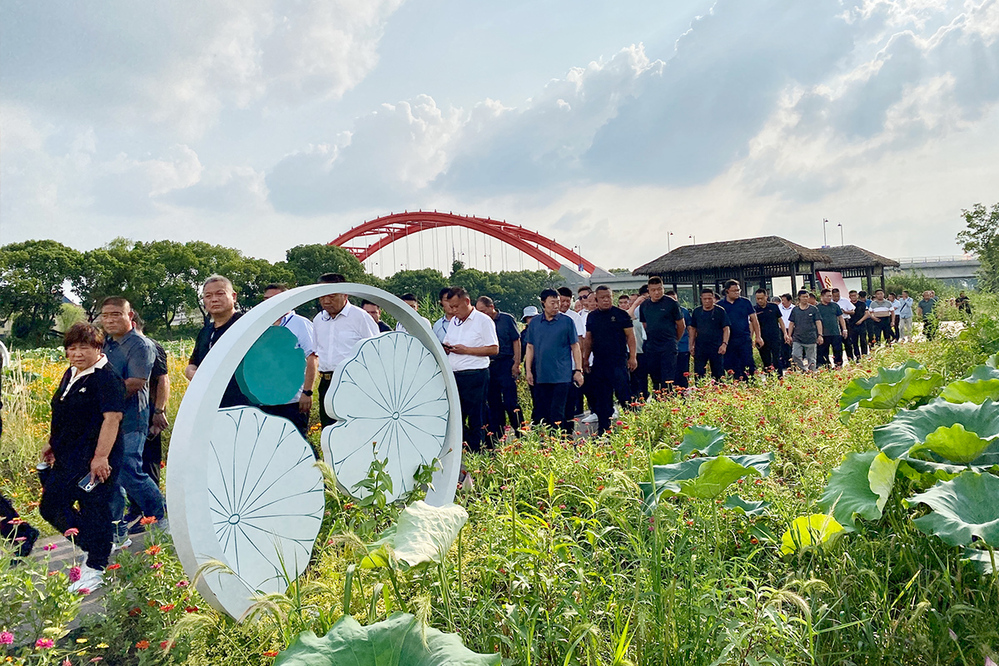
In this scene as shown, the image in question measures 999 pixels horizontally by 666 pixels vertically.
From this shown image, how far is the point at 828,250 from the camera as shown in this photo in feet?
135

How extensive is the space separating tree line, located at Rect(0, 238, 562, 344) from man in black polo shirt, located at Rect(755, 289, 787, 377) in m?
30.1

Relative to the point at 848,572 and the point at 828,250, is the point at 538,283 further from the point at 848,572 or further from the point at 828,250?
the point at 848,572

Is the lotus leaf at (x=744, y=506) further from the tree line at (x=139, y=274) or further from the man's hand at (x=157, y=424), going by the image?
the tree line at (x=139, y=274)

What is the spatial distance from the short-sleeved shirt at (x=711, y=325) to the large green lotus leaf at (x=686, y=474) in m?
5.57

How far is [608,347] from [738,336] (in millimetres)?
2817

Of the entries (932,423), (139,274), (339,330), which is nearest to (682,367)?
(339,330)

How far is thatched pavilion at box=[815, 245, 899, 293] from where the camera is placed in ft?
123

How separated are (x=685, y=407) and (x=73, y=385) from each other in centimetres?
445

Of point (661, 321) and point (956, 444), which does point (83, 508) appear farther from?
point (661, 321)

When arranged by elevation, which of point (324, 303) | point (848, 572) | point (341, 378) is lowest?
point (848, 572)

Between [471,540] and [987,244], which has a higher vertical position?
[987,244]

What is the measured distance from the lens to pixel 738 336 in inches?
349

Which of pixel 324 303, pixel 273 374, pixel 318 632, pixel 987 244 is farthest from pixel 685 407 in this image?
pixel 987 244

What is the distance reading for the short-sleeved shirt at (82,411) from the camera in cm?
361
